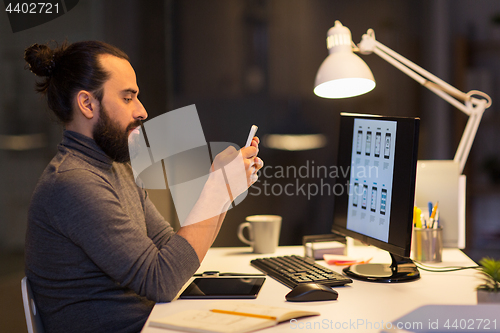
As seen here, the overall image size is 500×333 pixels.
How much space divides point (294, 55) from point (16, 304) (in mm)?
1322

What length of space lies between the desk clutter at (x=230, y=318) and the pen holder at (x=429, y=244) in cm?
59

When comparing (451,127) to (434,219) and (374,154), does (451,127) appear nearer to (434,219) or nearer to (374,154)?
(434,219)

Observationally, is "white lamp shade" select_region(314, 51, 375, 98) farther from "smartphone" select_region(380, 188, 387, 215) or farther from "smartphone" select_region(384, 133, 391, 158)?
"smartphone" select_region(380, 188, 387, 215)

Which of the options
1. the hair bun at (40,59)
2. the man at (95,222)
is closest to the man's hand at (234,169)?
the man at (95,222)

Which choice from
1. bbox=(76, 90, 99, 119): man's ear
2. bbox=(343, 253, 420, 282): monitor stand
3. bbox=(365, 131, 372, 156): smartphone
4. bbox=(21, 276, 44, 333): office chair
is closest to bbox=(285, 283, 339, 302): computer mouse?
bbox=(343, 253, 420, 282): monitor stand

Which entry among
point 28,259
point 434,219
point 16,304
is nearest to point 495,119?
point 434,219

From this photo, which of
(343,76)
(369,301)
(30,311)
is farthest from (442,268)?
(30,311)

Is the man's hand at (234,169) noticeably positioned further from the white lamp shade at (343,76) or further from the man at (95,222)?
the white lamp shade at (343,76)

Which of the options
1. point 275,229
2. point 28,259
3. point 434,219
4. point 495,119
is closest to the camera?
point 28,259

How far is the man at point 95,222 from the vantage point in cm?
91

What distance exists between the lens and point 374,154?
3.81 feet

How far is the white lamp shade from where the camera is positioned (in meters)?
1.32

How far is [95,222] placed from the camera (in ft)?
2.96

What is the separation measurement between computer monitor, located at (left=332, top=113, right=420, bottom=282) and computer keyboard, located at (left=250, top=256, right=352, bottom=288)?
0.09 meters
